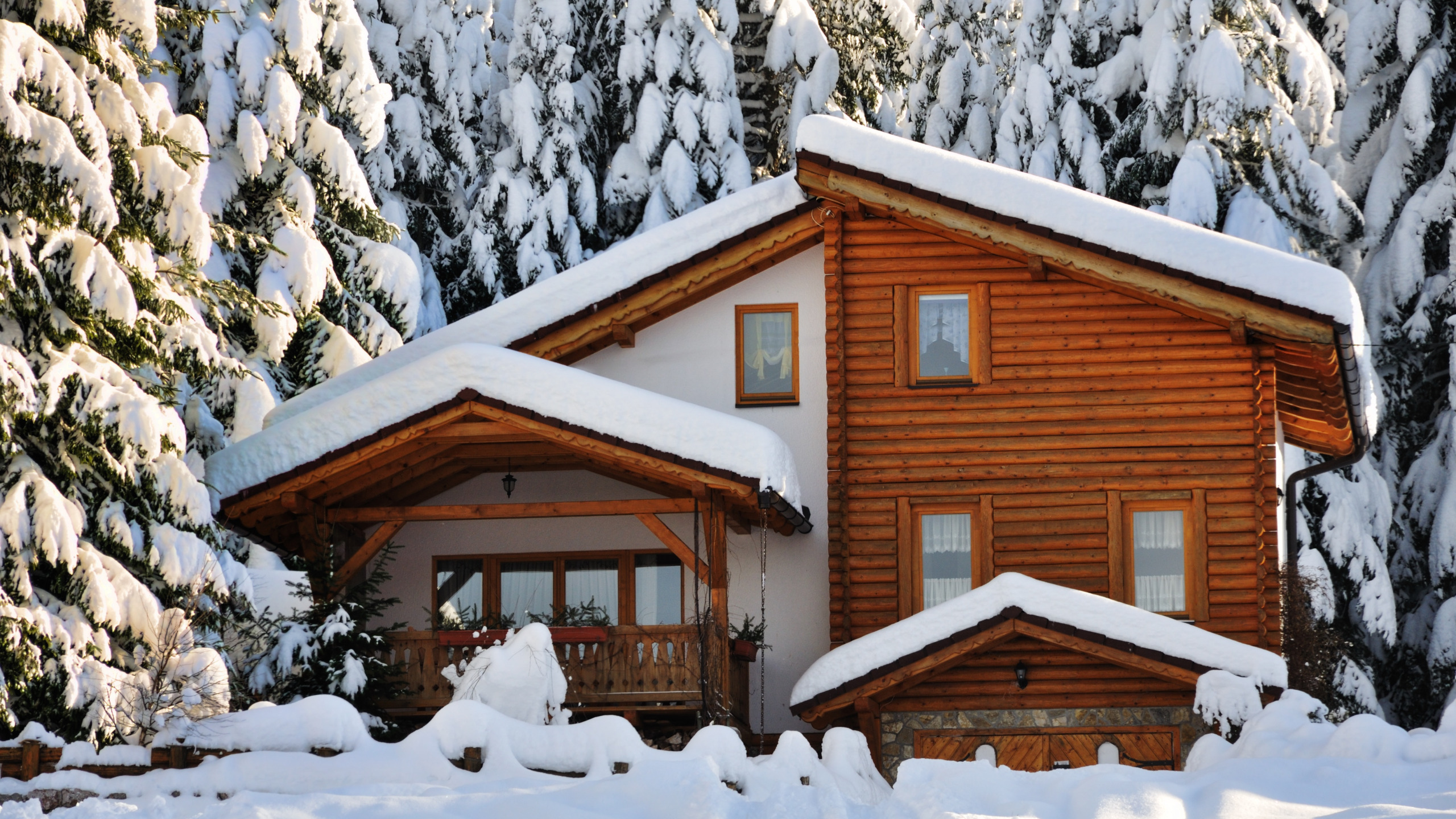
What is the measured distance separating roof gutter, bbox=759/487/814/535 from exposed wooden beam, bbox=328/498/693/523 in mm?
950

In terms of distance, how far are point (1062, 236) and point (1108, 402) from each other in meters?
1.89

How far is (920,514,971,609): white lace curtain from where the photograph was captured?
692 inches

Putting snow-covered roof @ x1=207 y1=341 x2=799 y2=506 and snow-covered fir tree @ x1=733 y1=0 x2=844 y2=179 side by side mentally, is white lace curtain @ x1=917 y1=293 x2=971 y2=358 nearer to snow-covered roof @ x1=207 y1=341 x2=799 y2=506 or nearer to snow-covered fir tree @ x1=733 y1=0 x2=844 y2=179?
snow-covered roof @ x1=207 y1=341 x2=799 y2=506

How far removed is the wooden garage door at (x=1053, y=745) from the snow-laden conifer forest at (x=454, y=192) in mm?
4173

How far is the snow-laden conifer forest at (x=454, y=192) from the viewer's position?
1311cm

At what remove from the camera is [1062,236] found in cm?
1711

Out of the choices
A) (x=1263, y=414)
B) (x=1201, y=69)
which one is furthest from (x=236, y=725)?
(x=1201, y=69)

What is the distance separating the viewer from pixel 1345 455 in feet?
67.6

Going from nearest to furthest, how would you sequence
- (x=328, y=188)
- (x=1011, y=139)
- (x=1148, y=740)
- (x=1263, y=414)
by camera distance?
(x=1148, y=740) → (x=1263, y=414) → (x=328, y=188) → (x=1011, y=139)

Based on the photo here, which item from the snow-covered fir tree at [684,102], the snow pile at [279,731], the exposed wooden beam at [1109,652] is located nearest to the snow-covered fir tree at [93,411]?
the snow pile at [279,731]

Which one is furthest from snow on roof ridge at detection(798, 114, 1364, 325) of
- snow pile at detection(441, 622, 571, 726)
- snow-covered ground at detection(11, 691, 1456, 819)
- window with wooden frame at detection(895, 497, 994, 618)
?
snow pile at detection(441, 622, 571, 726)

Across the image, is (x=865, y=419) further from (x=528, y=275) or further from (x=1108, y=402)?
(x=528, y=275)

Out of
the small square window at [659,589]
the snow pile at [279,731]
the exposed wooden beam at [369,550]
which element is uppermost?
the exposed wooden beam at [369,550]

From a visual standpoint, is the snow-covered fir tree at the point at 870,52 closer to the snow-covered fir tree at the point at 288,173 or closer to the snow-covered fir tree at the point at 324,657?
the snow-covered fir tree at the point at 288,173
